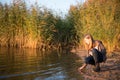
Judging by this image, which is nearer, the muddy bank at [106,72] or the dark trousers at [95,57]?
the muddy bank at [106,72]

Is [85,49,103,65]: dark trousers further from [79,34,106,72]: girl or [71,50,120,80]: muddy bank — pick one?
[71,50,120,80]: muddy bank

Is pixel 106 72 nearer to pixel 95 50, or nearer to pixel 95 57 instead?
pixel 95 57

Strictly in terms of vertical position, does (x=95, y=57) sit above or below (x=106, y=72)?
above

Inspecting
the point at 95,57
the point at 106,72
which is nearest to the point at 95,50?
the point at 95,57

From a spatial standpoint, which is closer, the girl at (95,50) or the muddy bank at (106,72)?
the muddy bank at (106,72)

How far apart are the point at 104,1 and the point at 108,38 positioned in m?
2.65

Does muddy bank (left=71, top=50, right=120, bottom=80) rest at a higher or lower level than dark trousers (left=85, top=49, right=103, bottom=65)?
lower

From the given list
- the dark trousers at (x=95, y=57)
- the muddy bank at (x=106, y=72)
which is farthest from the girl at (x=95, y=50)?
the muddy bank at (x=106, y=72)

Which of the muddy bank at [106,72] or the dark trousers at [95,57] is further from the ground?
the dark trousers at [95,57]

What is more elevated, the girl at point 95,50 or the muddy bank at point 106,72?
the girl at point 95,50

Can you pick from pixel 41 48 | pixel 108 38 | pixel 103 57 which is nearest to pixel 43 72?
pixel 103 57

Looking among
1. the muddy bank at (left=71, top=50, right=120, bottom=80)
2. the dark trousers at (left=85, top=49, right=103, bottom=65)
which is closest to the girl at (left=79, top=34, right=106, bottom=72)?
the dark trousers at (left=85, top=49, right=103, bottom=65)

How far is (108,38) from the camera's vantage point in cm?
1492

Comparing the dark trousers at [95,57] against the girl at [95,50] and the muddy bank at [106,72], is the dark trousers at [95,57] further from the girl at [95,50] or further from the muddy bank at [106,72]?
the muddy bank at [106,72]
